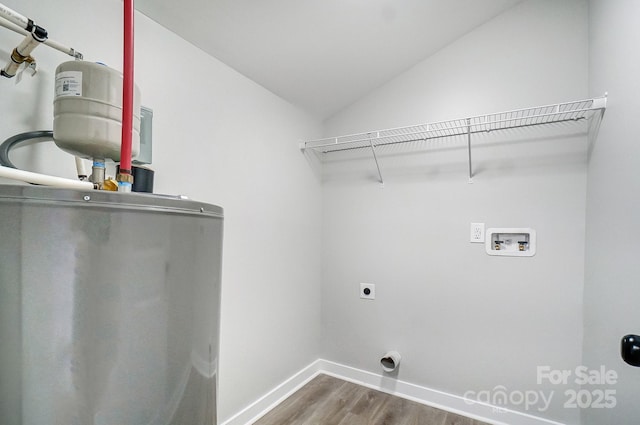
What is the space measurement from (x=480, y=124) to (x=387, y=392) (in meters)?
1.95

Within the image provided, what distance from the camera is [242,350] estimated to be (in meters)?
1.75

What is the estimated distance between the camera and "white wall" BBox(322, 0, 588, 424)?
1697 millimetres

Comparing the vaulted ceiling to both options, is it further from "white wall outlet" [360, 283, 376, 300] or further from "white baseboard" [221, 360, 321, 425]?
"white baseboard" [221, 360, 321, 425]

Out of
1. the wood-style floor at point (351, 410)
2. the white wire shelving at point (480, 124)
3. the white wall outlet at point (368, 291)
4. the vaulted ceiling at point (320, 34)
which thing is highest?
the vaulted ceiling at point (320, 34)

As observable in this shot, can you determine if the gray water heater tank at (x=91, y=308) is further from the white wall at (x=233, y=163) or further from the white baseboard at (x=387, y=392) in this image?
the white baseboard at (x=387, y=392)

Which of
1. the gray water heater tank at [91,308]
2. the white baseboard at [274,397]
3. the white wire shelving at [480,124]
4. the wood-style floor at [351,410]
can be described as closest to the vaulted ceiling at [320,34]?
the white wire shelving at [480,124]

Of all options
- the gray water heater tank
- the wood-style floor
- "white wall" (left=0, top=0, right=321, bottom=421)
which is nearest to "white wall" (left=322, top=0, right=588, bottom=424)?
the wood-style floor

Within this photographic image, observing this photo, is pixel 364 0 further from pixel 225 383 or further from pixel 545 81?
pixel 225 383

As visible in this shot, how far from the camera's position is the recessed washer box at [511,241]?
5.79 ft

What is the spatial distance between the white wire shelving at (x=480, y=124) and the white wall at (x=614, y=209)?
0.37ft

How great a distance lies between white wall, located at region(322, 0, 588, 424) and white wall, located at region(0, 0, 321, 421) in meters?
0.40

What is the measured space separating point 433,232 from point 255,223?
124 centimetres

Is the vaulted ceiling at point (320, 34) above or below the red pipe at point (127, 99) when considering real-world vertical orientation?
above

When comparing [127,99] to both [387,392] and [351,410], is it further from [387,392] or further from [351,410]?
[387,392]
